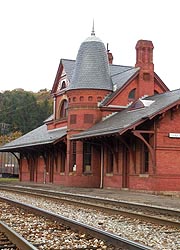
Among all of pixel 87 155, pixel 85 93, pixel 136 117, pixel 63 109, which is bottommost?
pixel 87 155

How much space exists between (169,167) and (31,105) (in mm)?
69493

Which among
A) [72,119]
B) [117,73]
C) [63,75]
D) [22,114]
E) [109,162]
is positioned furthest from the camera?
[22,114]

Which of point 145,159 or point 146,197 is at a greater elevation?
point 145,159

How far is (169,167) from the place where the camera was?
2370 centimetres

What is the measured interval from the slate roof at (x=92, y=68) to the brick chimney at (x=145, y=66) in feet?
7.31

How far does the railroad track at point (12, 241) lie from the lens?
716 cm

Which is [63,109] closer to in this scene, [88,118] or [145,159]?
[88,118]

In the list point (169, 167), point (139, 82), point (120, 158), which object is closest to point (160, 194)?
point (169, 167)

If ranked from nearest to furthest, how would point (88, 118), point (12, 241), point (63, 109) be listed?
1. point (12, 241)
2. point (88, 118)
3. point (63, 109)

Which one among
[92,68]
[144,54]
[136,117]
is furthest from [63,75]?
[136,117]

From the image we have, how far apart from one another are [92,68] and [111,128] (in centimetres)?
760

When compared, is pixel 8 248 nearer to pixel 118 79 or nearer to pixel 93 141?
pixel 93 141

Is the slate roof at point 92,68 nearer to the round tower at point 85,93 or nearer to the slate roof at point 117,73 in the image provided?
the round tower at point 85,93

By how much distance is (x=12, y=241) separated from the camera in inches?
313
